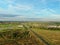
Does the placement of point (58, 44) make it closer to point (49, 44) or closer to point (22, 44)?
point (49, 44)

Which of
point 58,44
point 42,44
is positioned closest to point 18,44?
point 42,44

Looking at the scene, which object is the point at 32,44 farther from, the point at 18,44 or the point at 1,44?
the point at 1,44

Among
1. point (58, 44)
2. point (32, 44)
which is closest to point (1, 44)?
point (32, 44)

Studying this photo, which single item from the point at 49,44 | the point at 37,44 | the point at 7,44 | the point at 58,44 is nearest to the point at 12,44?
the point at 7,44

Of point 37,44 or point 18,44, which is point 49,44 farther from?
point 18,44

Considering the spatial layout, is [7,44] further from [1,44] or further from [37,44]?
[37,44]

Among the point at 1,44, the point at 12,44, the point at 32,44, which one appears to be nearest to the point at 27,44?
the point at 32,44
